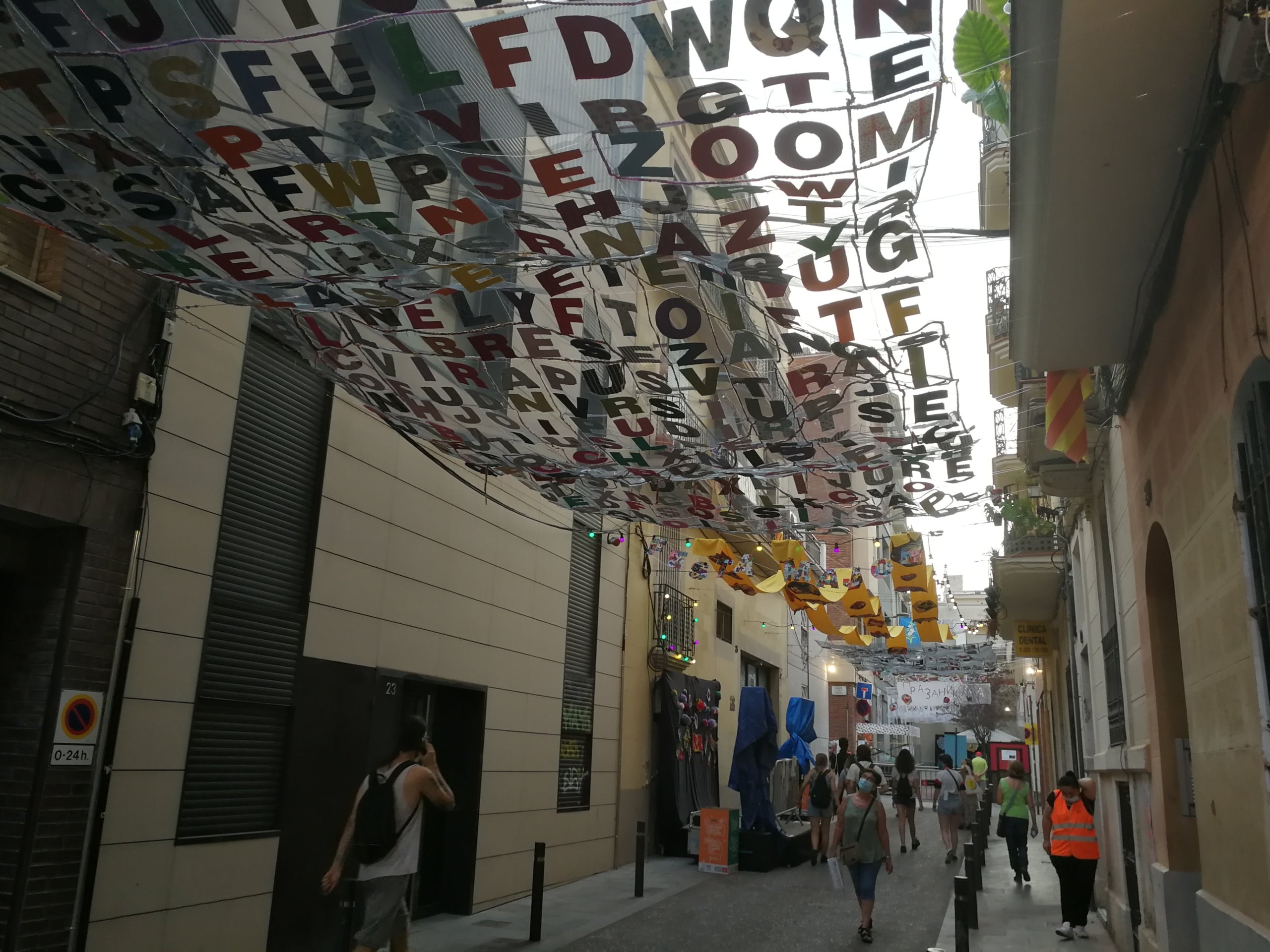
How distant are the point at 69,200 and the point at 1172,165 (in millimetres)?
6081

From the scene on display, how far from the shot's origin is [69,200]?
5211 mm

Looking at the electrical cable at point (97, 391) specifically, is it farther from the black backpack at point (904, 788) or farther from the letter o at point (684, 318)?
the black backpack at point (904, 788)

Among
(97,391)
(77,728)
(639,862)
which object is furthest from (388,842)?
(639,862)

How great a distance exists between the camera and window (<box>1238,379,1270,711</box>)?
4.74 m

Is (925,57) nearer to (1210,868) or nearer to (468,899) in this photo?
(1210,868)

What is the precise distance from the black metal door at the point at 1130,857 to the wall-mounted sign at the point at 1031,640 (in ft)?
33.3

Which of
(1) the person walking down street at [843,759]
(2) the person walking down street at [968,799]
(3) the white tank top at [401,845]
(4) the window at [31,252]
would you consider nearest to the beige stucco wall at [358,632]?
(4) the window at [31,252]

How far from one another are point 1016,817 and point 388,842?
37.6 feet

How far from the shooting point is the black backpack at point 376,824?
22.1 feet

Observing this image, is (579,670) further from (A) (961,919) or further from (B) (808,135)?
(B) (808,135)

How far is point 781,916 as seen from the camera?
11781mm

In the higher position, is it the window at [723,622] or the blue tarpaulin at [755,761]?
the window at [723,622]

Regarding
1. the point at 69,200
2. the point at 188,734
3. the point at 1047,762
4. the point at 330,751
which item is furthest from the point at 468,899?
the point at 1047,762

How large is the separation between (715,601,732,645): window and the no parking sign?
1515 cm
